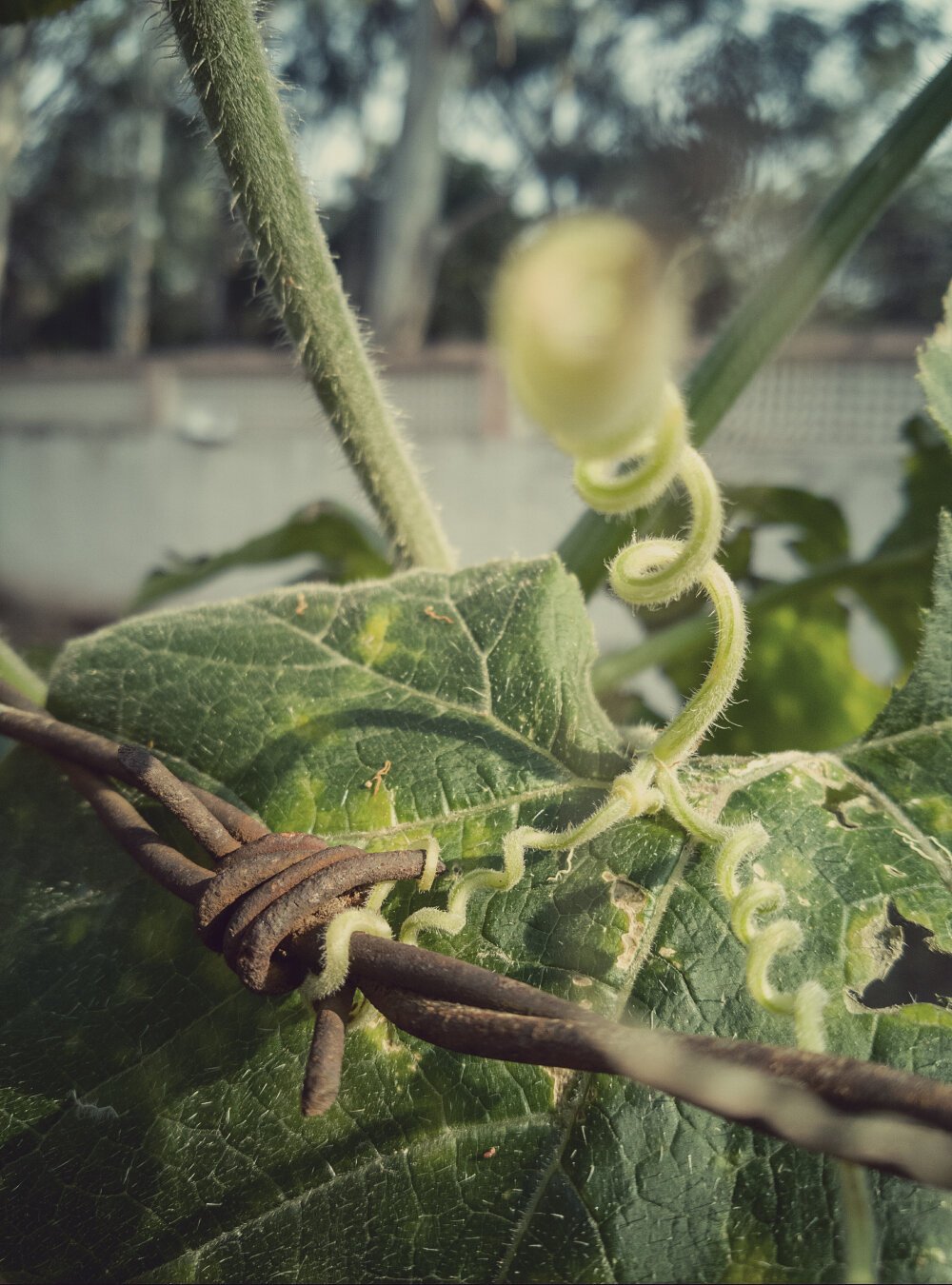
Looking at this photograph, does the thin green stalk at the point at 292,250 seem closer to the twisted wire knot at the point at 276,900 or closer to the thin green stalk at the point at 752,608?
the twisted wire knot at the point at 276,900

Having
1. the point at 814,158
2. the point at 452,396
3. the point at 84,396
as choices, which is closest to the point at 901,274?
the point at 814,158

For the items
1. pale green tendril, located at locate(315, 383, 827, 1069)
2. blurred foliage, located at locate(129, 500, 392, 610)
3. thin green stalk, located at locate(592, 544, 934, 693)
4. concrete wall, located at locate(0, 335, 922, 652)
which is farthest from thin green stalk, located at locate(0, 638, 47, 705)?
concrete wall, located at locate(0, 335, 922, 652)

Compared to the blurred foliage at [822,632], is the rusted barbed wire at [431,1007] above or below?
above

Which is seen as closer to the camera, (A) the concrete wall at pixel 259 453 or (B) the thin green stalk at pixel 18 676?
(B) the thin green stalk at pixel 18 676

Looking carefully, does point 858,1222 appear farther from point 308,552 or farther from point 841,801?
point 308,552

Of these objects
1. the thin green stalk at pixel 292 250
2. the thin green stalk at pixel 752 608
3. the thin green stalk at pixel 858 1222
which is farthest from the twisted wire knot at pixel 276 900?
the thin green stalk at pixel 752 608

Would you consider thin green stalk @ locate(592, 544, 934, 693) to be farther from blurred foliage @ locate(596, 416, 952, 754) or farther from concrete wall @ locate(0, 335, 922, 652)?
concrete wall @ locate(0, 335, 922, 652)

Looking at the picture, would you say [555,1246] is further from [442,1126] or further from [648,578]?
[648,578]
